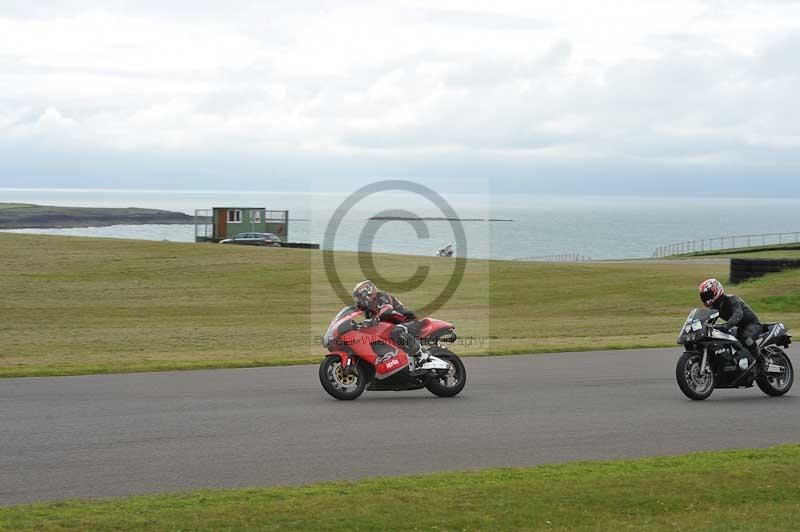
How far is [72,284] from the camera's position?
1809 inches

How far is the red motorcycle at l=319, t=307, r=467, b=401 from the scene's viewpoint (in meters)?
15.6

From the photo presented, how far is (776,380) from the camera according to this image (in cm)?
1680

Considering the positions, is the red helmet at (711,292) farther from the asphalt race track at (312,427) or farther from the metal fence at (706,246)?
the metal fence at (706,246)

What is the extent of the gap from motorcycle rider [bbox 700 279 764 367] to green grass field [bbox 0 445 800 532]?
575cm

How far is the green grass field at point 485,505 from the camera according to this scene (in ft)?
27.9

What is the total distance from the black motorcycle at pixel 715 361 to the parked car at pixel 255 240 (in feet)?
221

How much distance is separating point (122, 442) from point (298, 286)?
120 ft

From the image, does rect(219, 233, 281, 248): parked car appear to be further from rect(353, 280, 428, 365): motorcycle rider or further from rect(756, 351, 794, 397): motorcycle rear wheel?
rect(756, 351, 794, 397): motorcycle rear wheel

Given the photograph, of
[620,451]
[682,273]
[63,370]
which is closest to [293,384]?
[63,370]

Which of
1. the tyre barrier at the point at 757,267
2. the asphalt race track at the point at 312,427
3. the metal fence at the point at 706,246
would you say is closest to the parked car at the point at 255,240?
the metal fence at the point at 706,246

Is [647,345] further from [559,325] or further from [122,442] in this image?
[122,442]

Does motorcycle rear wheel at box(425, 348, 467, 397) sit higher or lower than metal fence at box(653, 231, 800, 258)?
lower

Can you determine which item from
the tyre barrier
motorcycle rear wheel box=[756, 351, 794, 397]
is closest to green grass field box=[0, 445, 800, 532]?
motorcycle rear wheel box=[756, 351, 794, 397]

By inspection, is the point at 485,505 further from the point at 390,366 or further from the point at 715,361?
the point at 715,361
